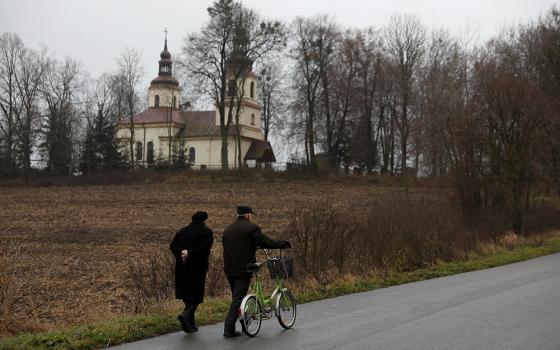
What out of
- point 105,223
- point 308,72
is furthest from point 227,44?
point 105,223

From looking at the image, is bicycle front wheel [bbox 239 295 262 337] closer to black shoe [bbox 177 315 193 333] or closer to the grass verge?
black shoe [bbox 177 315 193 333]

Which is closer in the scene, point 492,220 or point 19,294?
point 19,294

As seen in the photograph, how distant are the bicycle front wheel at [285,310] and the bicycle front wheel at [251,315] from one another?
351mm

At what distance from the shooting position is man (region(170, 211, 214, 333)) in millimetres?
10031

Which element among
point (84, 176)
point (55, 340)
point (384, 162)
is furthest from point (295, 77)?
point (55, 340)

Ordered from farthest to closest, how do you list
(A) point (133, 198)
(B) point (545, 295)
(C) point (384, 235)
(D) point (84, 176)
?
(D) point (84, 176), (A) point (133, 198), (C) point (384, 235), (B) point (545, 295)

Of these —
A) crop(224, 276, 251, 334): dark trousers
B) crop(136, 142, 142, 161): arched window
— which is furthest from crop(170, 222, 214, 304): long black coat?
crop(136, 142, 142, 161): arched window

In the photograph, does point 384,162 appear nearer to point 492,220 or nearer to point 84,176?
point 84,176

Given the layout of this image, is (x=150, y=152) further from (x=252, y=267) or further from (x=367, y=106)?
(x=252, y=267)

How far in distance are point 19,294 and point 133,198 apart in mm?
36986

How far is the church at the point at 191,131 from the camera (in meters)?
81.4

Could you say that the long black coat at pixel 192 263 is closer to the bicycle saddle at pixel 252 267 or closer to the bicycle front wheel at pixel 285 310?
the bicycle saddle at pixel 252 267

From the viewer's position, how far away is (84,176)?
61.1 meters

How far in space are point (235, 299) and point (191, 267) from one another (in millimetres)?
900
